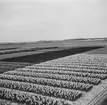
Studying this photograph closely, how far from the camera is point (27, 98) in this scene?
17828 mm

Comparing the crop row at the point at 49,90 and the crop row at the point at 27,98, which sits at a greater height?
the crop row at the point at 49,90

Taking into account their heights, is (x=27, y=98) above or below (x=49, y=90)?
below

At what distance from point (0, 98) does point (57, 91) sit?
6362mm

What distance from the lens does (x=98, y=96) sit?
1780 centimetres

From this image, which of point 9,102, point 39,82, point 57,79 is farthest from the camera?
point 57,79

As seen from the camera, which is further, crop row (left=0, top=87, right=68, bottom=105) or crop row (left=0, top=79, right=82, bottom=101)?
crop row (left=0, top=79, right=82, bottom=101)

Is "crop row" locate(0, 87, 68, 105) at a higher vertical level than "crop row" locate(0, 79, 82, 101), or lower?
lower

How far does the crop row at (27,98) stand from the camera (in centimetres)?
1640

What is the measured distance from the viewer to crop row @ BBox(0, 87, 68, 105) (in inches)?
646

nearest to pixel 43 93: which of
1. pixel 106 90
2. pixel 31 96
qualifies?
pixel 31 96

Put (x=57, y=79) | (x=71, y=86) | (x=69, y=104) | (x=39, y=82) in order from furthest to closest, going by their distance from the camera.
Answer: (x=57, y=79) < (x=39, y=82) < (x=71, y=86) < (x=69, y=104)

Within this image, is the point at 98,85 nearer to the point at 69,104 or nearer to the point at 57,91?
the point at 57,91

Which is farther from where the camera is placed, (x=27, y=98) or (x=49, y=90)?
(x=49, y=90)

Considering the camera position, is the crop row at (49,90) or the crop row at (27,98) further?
the crop row at (49,90)
